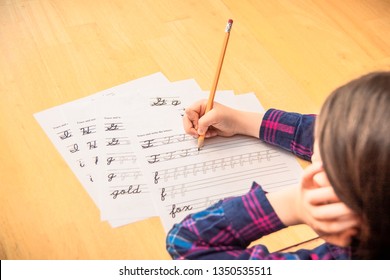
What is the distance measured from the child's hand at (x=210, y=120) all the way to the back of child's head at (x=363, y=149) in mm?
336

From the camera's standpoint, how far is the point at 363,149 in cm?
46

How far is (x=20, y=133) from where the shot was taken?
0.85 meters

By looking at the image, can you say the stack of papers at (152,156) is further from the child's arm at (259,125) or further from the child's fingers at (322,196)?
the child's fingers at (322,196)

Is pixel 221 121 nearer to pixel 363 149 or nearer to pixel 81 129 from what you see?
pixel 81 129

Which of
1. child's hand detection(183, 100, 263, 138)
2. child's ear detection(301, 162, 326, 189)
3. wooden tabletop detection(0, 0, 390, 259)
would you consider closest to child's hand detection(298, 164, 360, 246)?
child's ear detection(301, 162, 326, 189)

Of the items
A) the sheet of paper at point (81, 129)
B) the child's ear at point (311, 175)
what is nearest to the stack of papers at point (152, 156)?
the sheet of paper at point (81, 129)

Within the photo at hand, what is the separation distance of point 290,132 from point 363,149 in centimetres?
38

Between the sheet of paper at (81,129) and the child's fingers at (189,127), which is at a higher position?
the child's fingers at (189,127)

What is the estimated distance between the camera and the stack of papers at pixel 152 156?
75 centimetres

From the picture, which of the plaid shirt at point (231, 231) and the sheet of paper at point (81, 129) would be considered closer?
the plaid shirt at point (231, 231)

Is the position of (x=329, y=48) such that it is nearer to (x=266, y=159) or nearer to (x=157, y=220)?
(x=266, y=159)

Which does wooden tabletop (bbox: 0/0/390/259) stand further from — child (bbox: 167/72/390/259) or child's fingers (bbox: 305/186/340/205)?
child's fingers (bbox: 305/186/340/205)

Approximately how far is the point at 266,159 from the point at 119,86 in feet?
1.07

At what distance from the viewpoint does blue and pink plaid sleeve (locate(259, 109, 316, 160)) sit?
0.83 meters
